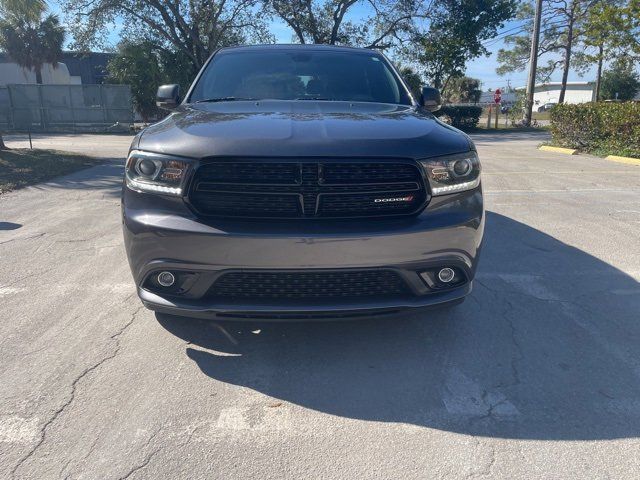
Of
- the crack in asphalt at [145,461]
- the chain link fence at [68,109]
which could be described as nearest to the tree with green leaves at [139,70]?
the chain link fence at [68,109]

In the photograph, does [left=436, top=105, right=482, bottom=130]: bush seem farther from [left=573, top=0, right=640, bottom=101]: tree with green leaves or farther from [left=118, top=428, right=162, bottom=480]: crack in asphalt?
[left=118, top=428, right=162, bottom=480]: crack in asphalt

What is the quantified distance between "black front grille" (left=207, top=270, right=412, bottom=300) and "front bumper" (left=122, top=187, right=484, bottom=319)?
4 centimetres

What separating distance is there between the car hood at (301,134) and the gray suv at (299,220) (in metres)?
0.01

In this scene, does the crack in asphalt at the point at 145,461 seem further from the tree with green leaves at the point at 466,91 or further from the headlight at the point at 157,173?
the tree with green leaves at the point at 466,91

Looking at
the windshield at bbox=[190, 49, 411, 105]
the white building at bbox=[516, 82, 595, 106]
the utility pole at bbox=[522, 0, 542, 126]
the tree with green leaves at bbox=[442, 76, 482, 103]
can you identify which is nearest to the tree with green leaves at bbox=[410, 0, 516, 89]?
the utility pole at bbox=[522, 0, 542, 126]

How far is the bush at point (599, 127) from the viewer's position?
43.0 feet

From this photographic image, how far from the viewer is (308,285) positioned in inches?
109

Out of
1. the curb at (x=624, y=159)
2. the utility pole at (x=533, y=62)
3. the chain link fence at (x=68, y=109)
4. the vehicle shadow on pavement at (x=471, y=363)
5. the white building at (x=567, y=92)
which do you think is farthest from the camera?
the white building at (x=567, y=92)

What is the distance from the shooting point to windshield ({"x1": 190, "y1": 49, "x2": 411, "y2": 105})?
4.21 metres

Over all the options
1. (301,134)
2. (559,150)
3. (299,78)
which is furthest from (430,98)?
(559,150)

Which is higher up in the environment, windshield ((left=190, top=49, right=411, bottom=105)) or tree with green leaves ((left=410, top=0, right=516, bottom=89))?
tree with green leaves ((left=410, top=0, right=516, bottom=89))

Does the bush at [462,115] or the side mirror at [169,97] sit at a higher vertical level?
the side mirror at [169,97]

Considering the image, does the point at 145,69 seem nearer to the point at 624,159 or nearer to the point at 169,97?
the point at 624,159

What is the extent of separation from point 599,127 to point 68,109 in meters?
22.4
